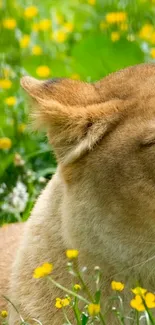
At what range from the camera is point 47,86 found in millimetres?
2867

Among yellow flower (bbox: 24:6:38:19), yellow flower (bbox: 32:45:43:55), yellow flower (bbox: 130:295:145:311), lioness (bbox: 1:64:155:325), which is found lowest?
yellow flower (bbox: 130:295:145:311)

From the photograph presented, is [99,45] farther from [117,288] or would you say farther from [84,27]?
[117,288]

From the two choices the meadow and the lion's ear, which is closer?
the lion's ear

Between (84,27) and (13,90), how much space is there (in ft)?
3.57

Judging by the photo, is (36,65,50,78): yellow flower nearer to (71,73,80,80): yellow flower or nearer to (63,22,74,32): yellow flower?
(71,73,80,80): yellow flower

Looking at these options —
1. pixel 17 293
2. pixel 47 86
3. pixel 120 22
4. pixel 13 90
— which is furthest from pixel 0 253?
pixel 120 22

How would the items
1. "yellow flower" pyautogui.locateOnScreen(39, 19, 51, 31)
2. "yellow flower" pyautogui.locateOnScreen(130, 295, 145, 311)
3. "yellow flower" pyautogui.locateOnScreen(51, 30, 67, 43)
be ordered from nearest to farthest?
1. "yellow flower" pyautogui.locateOnScreen(130, 295, 145, 311)
2. "yellow flower" pyautogui.locateOnScreen(51, 30, 67, 43)
3. "yellow flower" pyautogui.locateOnScreen(39, 19, 51, 31)

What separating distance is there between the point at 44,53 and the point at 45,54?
0.18ft

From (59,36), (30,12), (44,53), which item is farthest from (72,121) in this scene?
(30,12)

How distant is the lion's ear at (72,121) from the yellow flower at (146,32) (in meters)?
2.88

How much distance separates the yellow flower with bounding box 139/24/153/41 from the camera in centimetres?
559

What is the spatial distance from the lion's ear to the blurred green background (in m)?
0.95

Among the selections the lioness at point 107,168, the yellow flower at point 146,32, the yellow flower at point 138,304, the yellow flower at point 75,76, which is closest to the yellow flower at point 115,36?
the yellow flower at point 146,32

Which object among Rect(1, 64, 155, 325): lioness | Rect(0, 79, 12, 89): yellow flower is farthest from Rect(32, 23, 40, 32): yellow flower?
Rect(1, 64, 155, 325): lioness
